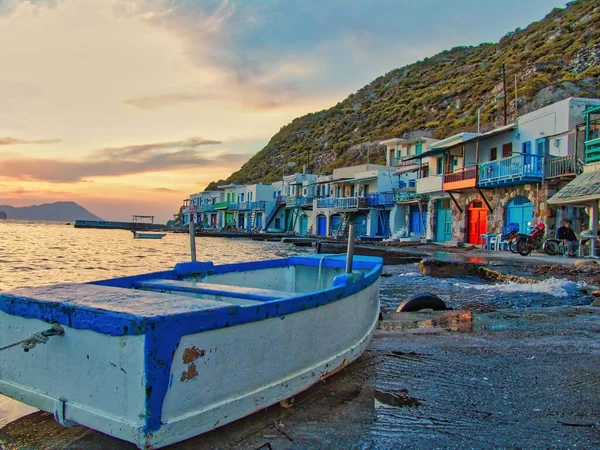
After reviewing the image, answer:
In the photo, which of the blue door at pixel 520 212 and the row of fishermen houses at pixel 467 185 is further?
the blue door at pixel 520 212

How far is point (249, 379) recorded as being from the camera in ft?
10.9

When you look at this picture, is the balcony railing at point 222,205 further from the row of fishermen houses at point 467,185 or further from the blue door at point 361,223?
→ the blue door at point 361,223

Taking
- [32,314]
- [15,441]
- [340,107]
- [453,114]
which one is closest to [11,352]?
[32,314]

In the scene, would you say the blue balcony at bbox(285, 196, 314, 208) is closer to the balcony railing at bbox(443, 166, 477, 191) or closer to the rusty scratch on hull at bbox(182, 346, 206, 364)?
the balcony railing at bbox(443, 166, 477, 191)

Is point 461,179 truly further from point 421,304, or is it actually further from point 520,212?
point 421,304

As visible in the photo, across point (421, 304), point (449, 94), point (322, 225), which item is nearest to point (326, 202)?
point (322, 225)

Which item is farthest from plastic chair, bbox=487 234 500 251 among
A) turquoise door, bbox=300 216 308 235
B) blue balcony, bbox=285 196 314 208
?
turquoise door, bbox=300 216 308 235

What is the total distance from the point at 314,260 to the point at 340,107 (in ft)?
387

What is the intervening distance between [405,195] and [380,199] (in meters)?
3.09

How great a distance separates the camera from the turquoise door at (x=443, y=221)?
31486 mm

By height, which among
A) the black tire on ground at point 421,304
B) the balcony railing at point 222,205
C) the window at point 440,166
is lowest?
the black tire on ground at point 421,304

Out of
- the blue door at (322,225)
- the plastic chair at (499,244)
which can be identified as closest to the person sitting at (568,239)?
the plastic chair at (499,244)

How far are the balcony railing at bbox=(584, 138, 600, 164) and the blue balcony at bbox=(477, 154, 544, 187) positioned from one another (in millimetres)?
3896

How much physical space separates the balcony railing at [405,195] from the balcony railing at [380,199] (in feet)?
2.37
